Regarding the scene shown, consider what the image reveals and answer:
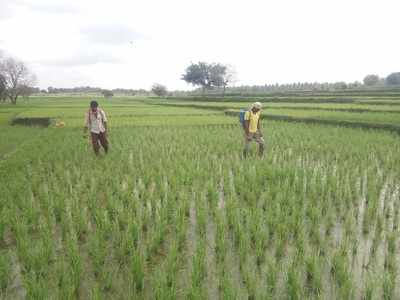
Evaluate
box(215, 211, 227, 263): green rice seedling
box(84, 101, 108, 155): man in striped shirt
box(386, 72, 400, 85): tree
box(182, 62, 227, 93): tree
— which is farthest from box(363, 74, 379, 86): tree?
box(215, 211, 227, 263): green rice seedling

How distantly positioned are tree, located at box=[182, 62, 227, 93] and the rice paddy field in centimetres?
5374

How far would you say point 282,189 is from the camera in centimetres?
504

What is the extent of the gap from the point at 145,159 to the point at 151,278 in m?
5.07

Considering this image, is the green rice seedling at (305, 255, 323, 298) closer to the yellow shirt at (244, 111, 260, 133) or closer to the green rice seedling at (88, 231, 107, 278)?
the green rice seedling at (88, 231, 107, 278)

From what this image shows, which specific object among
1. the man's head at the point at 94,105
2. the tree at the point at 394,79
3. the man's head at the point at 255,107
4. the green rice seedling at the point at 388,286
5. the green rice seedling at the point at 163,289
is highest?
the tree at the point at 394,79

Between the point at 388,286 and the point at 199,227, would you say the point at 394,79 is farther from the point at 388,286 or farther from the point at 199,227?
the point at 388,286

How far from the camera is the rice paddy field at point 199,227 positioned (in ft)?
8.61

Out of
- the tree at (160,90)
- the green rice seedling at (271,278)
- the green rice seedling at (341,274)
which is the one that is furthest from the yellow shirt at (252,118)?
the tree at (160,90)

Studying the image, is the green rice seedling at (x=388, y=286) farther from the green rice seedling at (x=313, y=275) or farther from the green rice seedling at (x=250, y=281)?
the green rice seedling at (x=250, y=281)

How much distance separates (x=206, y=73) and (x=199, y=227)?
190 feet

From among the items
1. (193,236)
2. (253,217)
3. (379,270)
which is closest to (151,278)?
(193,236)

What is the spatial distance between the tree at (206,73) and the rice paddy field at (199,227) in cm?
5374

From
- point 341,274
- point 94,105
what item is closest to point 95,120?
point 94,105

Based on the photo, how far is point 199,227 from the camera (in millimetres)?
3773
